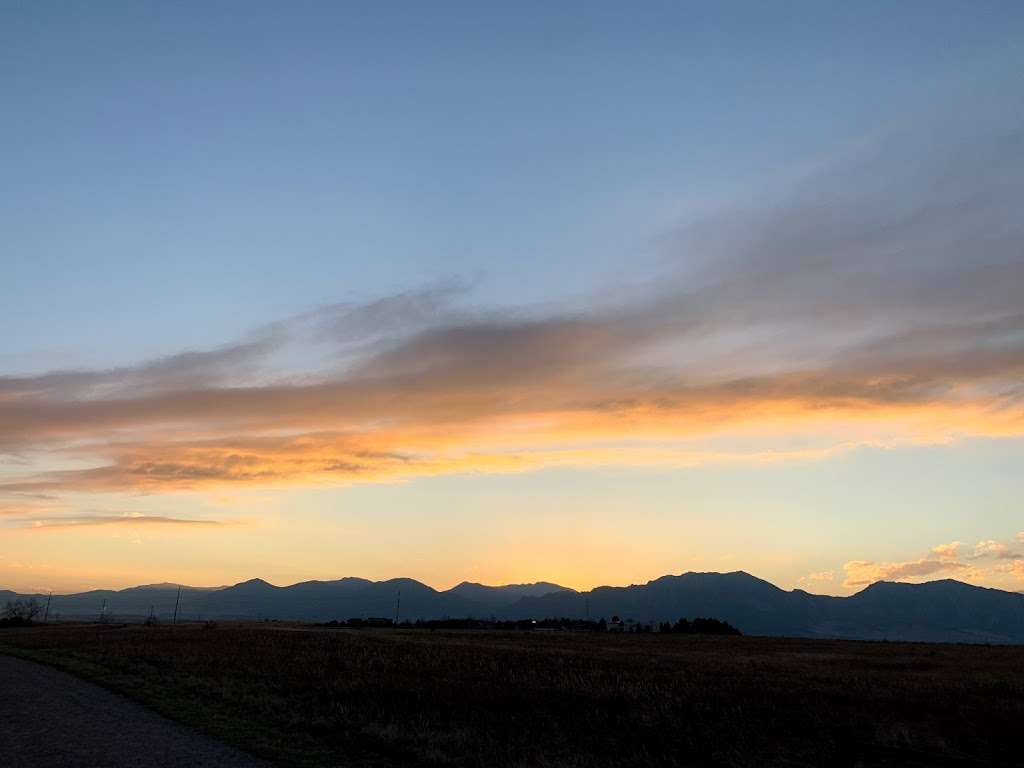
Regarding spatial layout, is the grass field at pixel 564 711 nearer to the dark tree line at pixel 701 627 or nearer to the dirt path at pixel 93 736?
the dirt path at pixel 93 736

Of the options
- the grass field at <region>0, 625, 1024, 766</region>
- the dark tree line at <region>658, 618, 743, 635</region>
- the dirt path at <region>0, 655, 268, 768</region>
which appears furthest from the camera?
the dark tree line at <region>658, 618, 743, 635</region>

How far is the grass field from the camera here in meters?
20.0

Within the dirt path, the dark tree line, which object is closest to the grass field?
the dirt path

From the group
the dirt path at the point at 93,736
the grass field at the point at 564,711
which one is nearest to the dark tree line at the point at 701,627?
the grass field at the point at 564,711

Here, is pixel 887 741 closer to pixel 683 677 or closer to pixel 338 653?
pixel 683 677

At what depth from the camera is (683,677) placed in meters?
42.2

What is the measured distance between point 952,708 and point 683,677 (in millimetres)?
13650

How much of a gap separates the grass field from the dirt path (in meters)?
1.12

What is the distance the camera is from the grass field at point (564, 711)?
20.0 metres

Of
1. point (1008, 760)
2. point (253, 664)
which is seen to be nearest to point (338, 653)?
point (253, 664)

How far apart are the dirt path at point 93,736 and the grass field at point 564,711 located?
3.69ft

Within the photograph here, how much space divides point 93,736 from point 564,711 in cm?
1456

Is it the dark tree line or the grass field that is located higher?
the dark tree line

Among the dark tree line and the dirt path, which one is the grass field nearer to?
the dirt path
